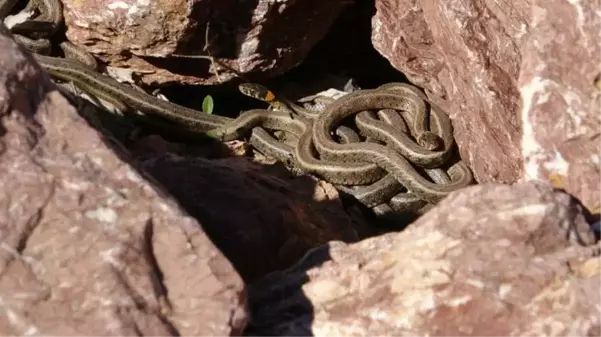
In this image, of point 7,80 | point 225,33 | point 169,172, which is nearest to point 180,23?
point 225,33

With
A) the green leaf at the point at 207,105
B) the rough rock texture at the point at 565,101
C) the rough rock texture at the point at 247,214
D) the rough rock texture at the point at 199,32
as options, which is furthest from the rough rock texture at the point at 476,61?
the green leaf at the point at 207,105

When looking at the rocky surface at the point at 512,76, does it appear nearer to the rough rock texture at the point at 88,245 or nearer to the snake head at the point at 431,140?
the snake head at the point at 431,140

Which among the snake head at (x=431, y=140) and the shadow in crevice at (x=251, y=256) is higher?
the shadow in crevice at (x=251, y=256)

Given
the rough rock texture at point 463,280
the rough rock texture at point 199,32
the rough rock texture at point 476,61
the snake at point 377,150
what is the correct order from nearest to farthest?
1. the rough rock texture at point 463,280
2. the rough rock texture at point 476,61
3. the rough rock texture at point 199,32
4. the snake at point 377,150

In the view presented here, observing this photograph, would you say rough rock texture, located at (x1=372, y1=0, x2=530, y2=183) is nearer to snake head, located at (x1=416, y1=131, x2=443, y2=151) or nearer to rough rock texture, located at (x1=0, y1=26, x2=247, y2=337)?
snake head, located at (x1=416, y1=131, x2=443, y2=151)

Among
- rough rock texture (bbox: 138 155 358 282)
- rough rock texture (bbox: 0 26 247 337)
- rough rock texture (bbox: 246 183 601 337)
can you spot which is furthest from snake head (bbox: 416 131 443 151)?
rough rock texture (bbox: 0 26 247 337)

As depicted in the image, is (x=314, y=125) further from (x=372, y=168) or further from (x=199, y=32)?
(x=199, y=32)
